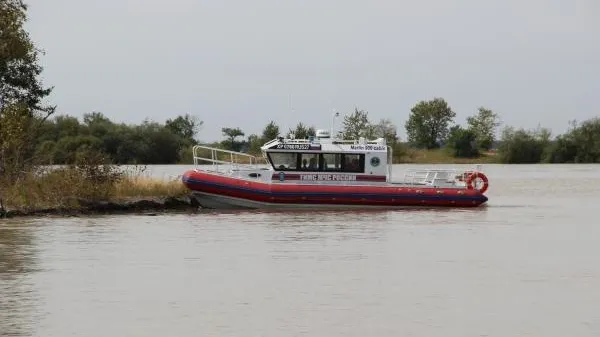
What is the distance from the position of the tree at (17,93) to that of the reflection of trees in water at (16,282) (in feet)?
15.6

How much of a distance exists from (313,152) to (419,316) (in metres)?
19.1

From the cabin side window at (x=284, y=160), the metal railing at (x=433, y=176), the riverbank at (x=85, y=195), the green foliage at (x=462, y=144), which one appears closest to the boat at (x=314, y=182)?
the cabin side window at (x=284, y=160)

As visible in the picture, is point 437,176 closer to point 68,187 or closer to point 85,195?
point 85,195

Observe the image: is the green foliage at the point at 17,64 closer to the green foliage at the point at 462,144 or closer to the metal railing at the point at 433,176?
the metal railing at the point at 433,176

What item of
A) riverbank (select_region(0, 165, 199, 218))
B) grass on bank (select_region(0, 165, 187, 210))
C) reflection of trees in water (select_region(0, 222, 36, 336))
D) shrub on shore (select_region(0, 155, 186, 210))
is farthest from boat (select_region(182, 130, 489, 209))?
reflection of trees in water (select_region(0, 222, 36, 336))

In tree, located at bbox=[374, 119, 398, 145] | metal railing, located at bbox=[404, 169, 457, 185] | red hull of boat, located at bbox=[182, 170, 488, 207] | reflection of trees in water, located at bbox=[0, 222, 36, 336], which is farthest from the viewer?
tree, located at bbox=[374, 119, 398, 145]

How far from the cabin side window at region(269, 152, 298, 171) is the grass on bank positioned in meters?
3.78

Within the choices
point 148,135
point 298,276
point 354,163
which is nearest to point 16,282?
point 298,276

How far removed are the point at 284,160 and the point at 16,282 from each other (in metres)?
16.8

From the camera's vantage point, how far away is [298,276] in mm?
18391

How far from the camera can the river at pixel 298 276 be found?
46.6 feet

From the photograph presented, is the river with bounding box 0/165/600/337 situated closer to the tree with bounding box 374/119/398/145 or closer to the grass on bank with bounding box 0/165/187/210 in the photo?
the grass on bank with bounding box 0/165/187/210

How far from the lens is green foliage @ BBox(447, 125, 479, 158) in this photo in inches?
4161

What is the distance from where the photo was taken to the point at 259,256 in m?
21.4
